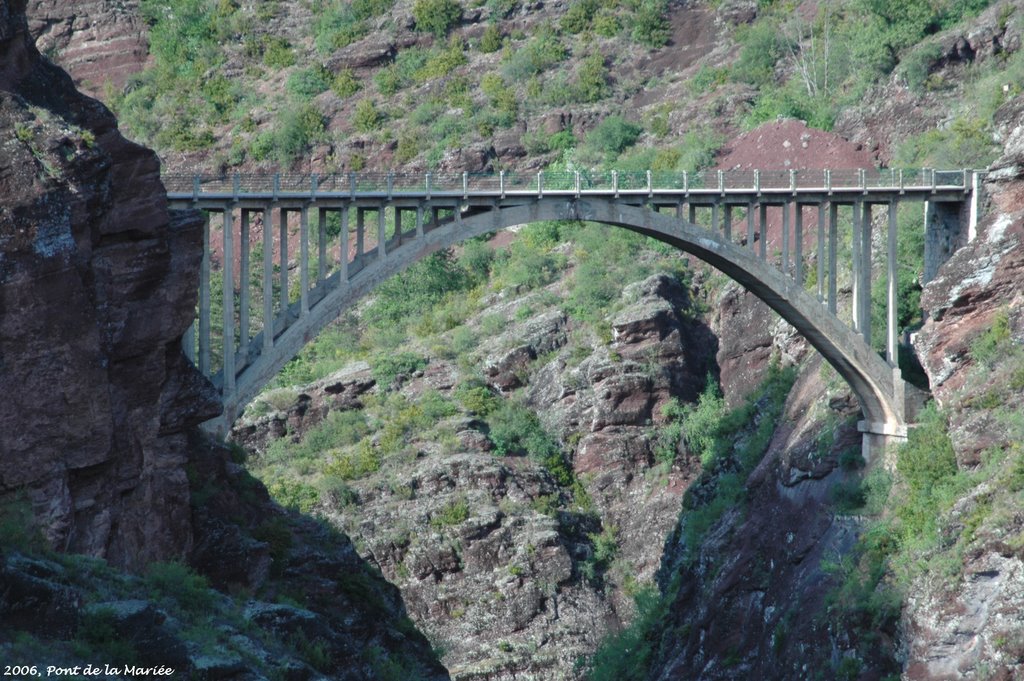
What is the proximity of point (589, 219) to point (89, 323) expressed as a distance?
16.3m

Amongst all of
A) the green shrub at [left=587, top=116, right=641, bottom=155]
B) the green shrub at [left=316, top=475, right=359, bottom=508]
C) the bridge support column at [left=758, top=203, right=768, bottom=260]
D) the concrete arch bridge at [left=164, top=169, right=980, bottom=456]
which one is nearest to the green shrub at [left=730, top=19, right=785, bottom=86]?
the green shrub at [left=587, top=116, right=641, bottom=155]

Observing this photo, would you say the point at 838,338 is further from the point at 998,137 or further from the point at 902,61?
the point at 902,61

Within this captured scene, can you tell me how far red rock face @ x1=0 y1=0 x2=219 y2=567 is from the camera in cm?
2911

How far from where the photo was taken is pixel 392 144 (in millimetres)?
80938

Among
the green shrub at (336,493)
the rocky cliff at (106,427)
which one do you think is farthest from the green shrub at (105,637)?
the green shrub at (336,493)

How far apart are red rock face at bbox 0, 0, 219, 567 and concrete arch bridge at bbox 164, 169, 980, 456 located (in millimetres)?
1895

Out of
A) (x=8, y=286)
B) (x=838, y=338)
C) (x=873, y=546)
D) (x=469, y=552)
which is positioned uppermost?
(x=8, y=286)

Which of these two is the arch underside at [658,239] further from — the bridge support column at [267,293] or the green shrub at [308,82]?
the green shrub at [308,82]

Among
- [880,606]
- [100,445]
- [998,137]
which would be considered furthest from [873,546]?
[100,445]

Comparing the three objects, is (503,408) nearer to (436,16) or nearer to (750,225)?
(750,225)

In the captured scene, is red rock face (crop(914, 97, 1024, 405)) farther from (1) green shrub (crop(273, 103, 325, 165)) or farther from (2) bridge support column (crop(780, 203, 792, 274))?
(1) green shrub (crop(273, 103, 325, 165))

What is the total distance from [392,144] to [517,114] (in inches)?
239

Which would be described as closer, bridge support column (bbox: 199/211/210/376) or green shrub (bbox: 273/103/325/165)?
bridge support column (bbox: 199/211/210/376)

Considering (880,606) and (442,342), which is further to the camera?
(442,342)
